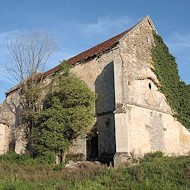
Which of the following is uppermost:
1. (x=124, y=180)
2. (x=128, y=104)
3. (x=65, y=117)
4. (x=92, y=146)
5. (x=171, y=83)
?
(x=171, y=83)

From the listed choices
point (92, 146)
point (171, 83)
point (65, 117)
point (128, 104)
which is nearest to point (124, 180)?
point (128, 104)

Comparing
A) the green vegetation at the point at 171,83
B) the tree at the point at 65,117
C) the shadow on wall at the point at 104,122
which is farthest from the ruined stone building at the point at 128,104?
the tree at the point at 65,117

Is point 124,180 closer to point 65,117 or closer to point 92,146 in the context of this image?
point 65,117

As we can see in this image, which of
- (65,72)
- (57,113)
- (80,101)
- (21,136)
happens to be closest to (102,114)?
(80,101)

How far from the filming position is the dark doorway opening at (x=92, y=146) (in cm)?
2133

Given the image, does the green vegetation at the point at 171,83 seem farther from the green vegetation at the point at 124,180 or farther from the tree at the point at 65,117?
the green vegetation at the point at 124,180

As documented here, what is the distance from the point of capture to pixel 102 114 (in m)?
21.2

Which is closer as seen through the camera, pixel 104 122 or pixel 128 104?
pixel 128 104

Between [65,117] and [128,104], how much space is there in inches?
182

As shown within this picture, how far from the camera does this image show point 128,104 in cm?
2025

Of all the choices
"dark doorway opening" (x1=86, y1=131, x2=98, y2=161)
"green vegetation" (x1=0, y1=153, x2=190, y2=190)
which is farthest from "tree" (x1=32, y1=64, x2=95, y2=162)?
"green vegetation" (x1=0, y1=153, x2=190, y2=190)

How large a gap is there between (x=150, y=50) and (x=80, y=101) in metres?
7.93

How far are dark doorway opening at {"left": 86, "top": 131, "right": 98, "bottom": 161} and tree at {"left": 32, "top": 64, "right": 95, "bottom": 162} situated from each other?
63 centimetres

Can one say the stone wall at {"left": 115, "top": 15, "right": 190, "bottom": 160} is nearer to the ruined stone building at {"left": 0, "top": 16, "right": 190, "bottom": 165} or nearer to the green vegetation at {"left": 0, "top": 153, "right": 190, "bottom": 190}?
the ruined stone building at {"left": 0, "top": 16, "right": 190, "bottom": 165}
